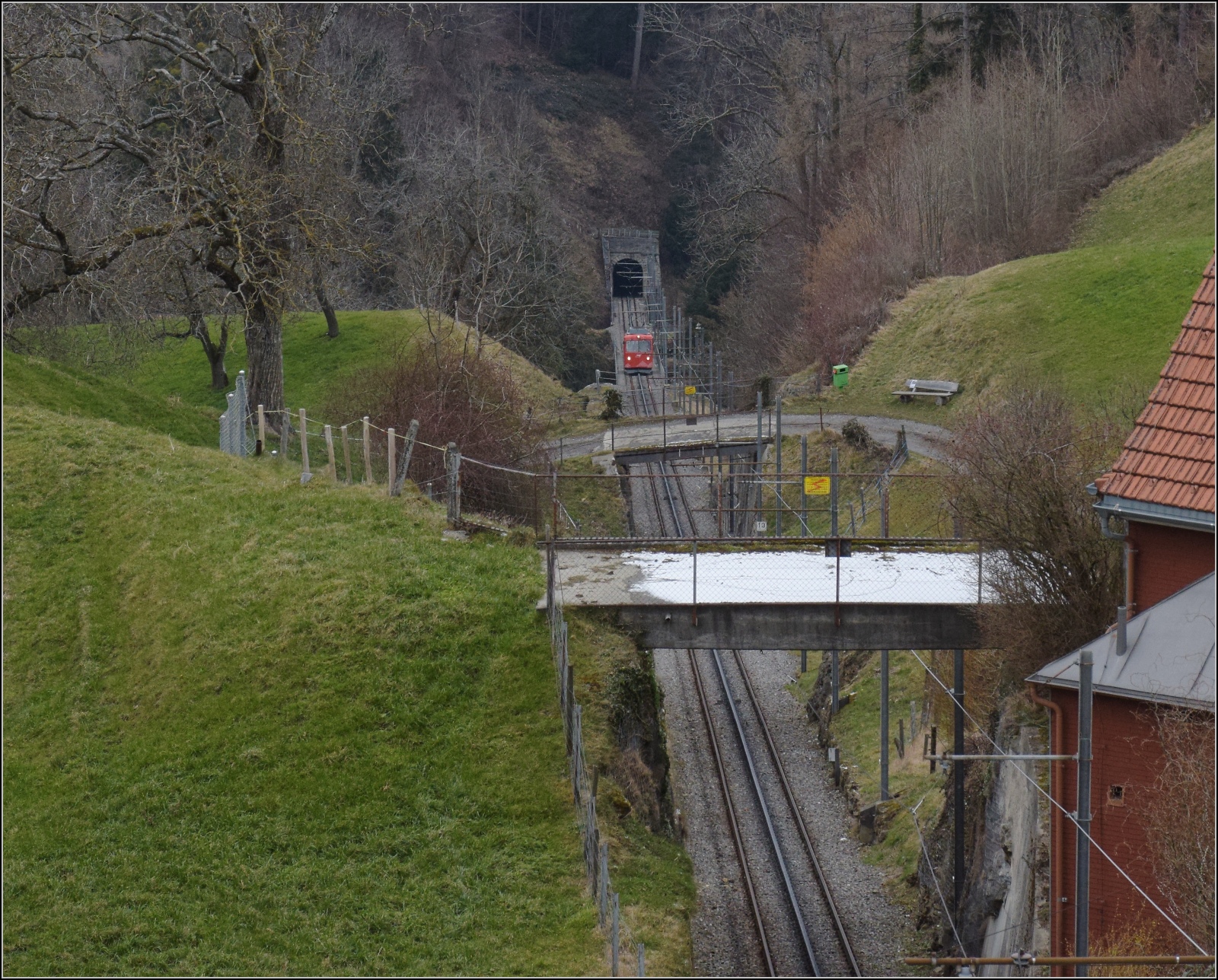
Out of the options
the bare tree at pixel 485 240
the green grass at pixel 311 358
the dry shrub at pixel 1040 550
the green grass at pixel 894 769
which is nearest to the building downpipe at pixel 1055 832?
the dry shrub at pixel 1040 550

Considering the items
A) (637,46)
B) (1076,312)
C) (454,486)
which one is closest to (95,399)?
(454,486)

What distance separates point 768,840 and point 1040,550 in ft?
30.5

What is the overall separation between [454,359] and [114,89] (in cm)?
1193

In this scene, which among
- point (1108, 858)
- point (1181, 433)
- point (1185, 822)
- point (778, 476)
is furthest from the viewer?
point (778, 476)

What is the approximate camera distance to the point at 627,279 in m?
90.8

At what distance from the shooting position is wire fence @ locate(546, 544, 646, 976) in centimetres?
1330

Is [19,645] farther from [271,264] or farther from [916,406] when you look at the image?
[916,406]

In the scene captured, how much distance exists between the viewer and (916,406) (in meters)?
42.9

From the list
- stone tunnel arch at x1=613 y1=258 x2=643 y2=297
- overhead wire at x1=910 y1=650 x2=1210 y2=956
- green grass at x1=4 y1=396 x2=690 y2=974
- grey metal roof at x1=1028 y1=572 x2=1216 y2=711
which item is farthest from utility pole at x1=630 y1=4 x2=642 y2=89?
grey metal roof at x1=1028 y1=572 x2=1216 y2=711

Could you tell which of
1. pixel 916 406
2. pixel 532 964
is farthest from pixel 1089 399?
pixel 532 964

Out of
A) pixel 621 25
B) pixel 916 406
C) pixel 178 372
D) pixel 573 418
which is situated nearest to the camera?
pixel 916 406

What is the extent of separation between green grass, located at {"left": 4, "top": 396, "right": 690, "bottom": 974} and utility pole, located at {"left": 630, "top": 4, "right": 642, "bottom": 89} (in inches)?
3420

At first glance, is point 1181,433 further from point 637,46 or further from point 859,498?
point 637,46

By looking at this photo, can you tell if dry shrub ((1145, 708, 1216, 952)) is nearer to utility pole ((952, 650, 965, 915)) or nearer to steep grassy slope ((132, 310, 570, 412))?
utility pole ((952, 650, 965, 915))
